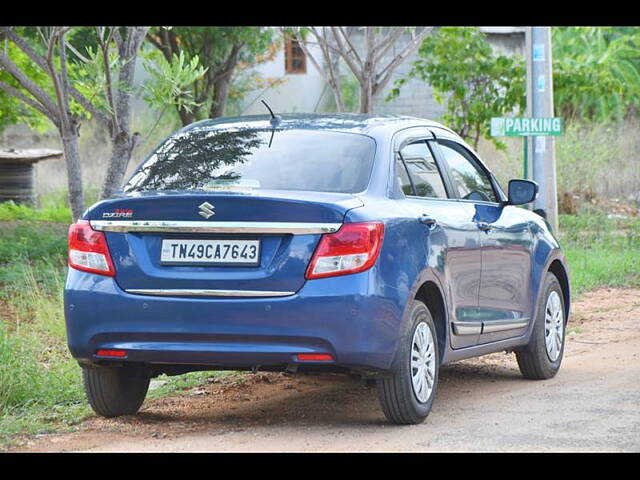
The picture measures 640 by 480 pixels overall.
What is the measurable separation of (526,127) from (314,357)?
9177 mm

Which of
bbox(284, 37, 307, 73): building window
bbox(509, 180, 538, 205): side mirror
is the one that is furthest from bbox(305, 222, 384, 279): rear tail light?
bbox(284, 37, 307, 73): building window

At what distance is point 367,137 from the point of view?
301 inches

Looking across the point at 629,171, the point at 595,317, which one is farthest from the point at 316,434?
the point at 629,171

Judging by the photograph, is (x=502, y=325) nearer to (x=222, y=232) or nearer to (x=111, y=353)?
(x=222, y=232)

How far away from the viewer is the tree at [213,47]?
23.3 m

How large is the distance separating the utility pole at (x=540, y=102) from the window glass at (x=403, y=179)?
904 centimetres

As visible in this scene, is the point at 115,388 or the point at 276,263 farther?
the point at 115,388

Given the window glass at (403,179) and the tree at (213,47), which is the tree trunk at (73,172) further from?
the tree at (213,47)

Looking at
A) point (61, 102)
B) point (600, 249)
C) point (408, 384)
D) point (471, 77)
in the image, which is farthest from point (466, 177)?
point (471, 77)

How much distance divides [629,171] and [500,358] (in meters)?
15.1

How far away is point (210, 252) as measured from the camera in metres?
6.91

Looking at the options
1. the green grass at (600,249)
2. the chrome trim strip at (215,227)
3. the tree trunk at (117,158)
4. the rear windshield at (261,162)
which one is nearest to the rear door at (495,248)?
the rear windshield at (261,162)

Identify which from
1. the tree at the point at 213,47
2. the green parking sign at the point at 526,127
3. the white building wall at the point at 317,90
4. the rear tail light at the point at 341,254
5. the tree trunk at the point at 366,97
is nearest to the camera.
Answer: the rear tail light at the point at 341,254

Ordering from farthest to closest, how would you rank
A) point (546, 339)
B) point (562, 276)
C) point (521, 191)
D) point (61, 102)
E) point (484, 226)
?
point (61, 102)
point (562, 276)
point (546, 339)
point (521, 191)
point (484, 226)
